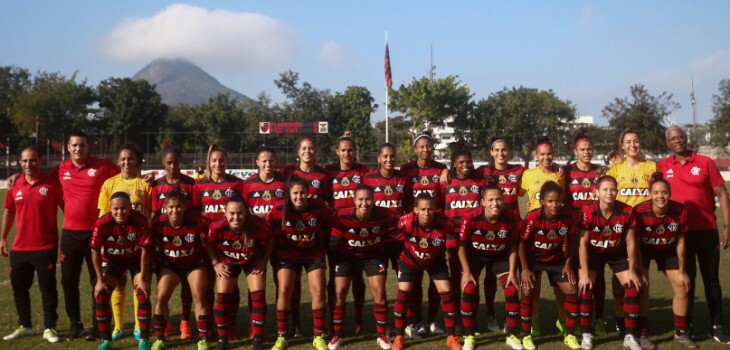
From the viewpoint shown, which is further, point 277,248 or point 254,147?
point 254,147

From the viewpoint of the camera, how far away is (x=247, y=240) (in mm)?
5086

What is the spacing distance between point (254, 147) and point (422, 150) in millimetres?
37601

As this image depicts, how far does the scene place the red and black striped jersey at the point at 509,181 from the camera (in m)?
5.71

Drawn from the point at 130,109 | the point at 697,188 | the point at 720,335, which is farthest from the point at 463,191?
the point at 130,109

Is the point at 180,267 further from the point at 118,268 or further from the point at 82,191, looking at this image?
the point at 82,191

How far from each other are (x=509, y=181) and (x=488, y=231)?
78cm

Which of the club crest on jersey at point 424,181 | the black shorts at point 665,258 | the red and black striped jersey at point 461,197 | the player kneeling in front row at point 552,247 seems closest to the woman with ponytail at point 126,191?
the club crest on jersey at point 424,181

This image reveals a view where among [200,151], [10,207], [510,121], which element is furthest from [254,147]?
[10,207]

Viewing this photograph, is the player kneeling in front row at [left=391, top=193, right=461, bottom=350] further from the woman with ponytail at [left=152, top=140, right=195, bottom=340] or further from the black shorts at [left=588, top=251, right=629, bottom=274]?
the woman with ponytail at [left=152, top=140, right=195, bottom=340]

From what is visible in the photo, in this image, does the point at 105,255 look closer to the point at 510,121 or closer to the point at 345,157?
the point at 345,157

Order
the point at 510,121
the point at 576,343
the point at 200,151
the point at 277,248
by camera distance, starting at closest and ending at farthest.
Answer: the point at 576,343, the point at 277,248, the point at 200,151, the point at 510,121

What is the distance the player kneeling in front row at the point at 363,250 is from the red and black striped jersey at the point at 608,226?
1.63 meters

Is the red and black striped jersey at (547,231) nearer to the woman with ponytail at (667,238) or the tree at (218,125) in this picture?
the woman with ponytail at (667,238)

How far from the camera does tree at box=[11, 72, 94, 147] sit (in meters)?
42.3
